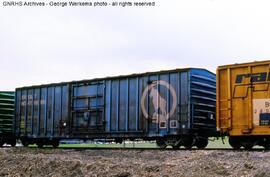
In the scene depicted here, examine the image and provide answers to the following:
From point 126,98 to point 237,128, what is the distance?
5550 millimetres

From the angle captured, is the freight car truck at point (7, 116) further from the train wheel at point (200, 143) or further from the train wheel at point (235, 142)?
the train wheel at point (235, 142)

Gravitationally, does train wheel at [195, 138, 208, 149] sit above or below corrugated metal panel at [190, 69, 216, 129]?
below

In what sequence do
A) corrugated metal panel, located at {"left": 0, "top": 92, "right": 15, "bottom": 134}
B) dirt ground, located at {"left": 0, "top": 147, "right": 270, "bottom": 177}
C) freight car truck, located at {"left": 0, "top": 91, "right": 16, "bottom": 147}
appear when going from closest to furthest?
Result: 1. dirt ground, located at {"left": 0, "top": 147, "right": 270, "bottom": 177}
2. freight car truck, located at {"left": 0, "top": 91, "right": 16, "bottom": 147}
3. corrugated metal panel, located at {"left": 0, "top": 92, "right": 15, "bottom": 134}

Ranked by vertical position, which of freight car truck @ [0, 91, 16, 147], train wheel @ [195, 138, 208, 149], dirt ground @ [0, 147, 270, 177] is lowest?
dirt ground @ [0, 147, 270, 177]

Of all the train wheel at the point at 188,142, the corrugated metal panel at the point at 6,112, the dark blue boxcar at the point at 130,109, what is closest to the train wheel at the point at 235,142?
the dark blue boxcar at the point at 130,109

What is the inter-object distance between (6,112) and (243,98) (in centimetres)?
1593

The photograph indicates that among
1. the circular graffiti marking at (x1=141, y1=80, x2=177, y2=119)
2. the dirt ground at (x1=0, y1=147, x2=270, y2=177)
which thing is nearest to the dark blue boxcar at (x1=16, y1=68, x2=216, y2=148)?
the circular graffiti marking at (x1=141, y1=80, x2=177, y2=119)

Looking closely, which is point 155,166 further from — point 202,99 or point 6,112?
point 6,112

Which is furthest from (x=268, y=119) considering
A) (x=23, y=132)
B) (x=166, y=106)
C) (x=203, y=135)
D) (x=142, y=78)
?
(x=23, y=132)

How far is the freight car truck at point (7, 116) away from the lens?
24.3 metres

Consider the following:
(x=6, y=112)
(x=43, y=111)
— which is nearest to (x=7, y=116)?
(x=6, y=112)

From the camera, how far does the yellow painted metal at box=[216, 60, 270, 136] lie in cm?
1445

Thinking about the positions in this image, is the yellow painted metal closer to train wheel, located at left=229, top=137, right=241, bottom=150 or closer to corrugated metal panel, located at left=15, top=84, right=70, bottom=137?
train wheel, located at left=229, top=137, right=241, bottom=150

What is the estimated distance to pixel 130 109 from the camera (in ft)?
59.9
